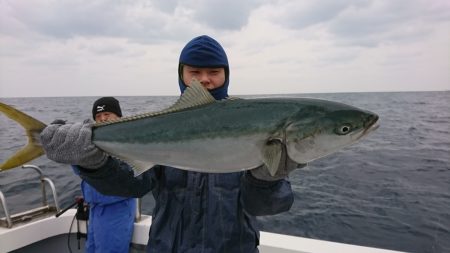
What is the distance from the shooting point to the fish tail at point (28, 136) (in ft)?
8.58

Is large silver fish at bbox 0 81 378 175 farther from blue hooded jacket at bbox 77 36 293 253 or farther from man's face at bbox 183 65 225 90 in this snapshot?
man's face at bbox 183 65 225 90

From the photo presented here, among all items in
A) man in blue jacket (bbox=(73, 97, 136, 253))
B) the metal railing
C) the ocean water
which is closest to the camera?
man in blue jacket (bbox=(73, 97, 136, 253))

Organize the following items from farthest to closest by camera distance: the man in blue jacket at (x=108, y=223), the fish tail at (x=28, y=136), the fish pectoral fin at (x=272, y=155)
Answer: the man in blue jacket at (x=108, y=223) < the fish tail at (x=28, y=136) < the fish pectoral fin at (x=272, y=155)

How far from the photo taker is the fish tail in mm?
2615

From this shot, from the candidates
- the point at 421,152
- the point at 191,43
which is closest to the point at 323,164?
the point at 421,152

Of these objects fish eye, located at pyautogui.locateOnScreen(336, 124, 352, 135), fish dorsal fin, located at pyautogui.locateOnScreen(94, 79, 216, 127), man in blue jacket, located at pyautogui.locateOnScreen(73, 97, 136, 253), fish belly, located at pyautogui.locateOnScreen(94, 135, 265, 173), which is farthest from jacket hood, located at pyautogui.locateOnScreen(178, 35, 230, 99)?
man in blue jacket, located at pyautogui.locateOnScreen(73, 97, 136, 253)

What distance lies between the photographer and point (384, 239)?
9.03m

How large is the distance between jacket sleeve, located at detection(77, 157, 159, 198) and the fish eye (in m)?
1.68

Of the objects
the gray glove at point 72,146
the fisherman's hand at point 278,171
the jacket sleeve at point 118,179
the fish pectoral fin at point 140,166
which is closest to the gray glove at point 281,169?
the fisherman's hand at point 278,171

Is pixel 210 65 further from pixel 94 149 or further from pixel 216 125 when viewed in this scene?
pixel 94 149

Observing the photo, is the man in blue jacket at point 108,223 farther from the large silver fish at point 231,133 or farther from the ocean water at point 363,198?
the ocean water at point 363,198

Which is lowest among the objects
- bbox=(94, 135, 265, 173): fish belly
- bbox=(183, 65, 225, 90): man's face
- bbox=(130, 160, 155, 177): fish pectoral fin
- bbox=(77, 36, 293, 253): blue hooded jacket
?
bbox=(77, 36, 293, 253): blue hooded jacket

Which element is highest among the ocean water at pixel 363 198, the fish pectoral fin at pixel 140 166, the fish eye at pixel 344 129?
the fish eye at pixel 344 129

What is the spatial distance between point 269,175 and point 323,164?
15044mm
